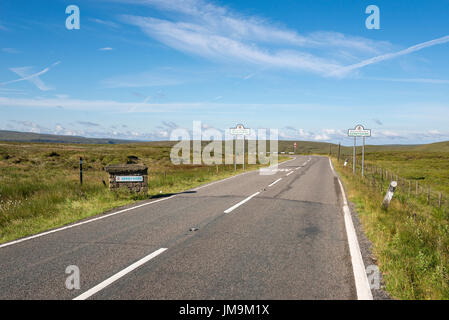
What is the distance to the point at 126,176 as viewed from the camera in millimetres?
11984

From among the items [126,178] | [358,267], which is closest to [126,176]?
[126,178]

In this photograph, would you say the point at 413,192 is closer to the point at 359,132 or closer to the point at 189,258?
the point at 359,132

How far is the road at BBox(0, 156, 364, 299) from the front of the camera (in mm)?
4004

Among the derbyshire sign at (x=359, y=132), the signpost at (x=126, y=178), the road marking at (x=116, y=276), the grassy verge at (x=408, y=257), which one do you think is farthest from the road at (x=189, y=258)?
the derbyshire sign at (x=359, y=132)

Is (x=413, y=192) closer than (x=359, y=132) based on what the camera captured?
No

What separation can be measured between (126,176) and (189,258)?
7581 millimetres

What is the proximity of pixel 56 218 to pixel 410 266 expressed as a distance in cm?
856

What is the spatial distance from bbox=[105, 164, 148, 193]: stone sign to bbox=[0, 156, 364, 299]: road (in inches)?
130
